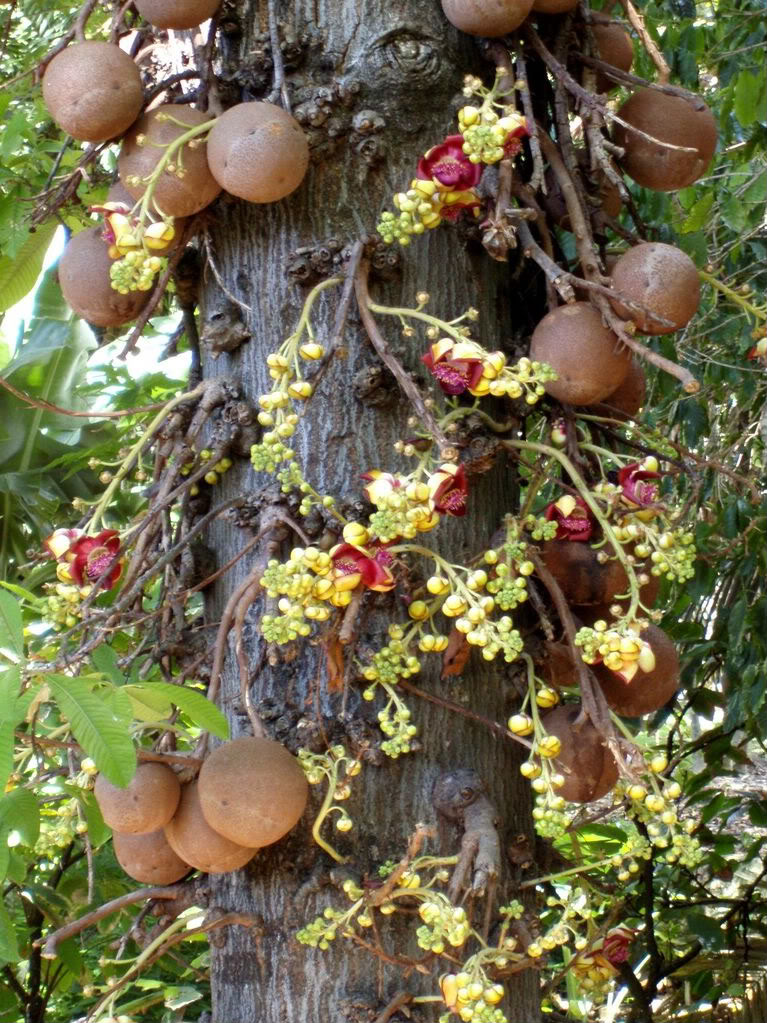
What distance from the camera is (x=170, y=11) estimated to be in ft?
4.61

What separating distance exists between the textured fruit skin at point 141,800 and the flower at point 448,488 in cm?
43

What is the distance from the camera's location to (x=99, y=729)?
46.1 inches

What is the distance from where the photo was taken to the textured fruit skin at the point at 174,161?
1406mm

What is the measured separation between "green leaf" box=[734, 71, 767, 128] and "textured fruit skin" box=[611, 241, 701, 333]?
47.2 inches

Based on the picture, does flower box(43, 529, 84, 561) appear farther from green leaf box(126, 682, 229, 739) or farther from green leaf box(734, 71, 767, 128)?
green leaf box(734, 71, 767, 128)

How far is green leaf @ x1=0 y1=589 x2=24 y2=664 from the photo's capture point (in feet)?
4.37

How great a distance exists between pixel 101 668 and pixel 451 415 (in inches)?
31.6

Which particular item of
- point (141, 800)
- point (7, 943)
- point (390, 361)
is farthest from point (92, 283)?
point (7, 943)

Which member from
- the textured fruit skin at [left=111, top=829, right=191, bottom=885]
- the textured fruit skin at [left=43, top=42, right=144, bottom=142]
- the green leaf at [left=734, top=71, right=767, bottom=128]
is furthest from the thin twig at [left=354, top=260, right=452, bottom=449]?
the green leaf at [left=734, top=71, right=767, bottom=128]

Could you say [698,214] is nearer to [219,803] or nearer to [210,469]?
[210,469]

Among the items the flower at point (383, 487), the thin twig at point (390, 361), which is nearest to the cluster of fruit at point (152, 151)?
the thin twig at point (390, 361)

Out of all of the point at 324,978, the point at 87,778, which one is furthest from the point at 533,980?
the point at 87,778

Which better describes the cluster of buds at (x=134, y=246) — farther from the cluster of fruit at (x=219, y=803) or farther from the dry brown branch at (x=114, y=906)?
the dry brown branch at (x=114, y=906)

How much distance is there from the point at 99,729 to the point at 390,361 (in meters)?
0.50
